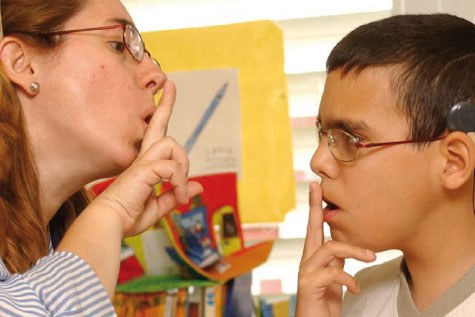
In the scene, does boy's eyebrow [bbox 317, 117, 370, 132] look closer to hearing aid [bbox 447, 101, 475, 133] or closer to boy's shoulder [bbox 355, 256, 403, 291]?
hearing aid [bbox 447, 101, 475, 133]

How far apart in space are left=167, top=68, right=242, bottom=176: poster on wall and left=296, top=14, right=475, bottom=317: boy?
0.50m

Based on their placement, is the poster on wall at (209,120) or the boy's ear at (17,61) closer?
the boy's ear at (17,61)

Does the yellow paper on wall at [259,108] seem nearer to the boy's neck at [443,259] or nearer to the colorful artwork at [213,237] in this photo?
the colorful artwork at [213,237]

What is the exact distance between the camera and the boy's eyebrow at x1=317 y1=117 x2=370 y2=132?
1.26 m

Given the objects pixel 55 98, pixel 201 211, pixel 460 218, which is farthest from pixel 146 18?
pixel 460 218

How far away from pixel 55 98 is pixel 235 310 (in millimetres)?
659

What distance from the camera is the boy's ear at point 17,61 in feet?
4.34

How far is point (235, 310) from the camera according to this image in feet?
→ 5.68

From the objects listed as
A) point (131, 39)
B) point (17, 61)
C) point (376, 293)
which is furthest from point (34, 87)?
point (376, 293)

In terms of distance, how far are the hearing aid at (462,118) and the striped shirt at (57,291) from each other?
23.0 inches

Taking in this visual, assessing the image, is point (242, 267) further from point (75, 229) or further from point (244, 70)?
point (75, 229)

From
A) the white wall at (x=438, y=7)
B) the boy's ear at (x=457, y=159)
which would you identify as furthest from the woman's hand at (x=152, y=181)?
the white wall at (x=438, y=7)

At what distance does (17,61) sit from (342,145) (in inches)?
22.0

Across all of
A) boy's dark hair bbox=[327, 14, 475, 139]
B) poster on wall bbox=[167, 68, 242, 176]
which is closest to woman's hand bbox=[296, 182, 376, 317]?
boy's dark hair bbox=[327, 14, 475, 139]
